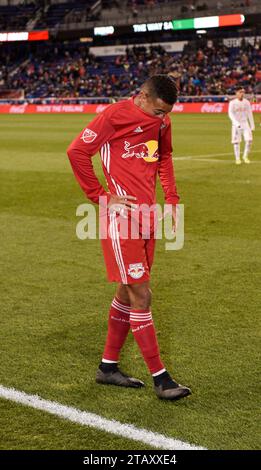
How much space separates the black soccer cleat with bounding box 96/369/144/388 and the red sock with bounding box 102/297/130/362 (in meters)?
0.09

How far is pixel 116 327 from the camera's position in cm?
445

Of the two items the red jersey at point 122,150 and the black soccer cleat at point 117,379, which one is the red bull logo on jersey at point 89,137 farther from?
the black soccer cleat at point 117,379

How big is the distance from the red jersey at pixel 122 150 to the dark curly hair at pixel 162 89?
0.14 metres

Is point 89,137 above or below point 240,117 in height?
above

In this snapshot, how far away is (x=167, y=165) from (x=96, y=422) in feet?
5.60

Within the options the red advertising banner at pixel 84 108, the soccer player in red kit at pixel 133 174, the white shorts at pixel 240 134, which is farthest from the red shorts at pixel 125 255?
the red advertising banner at pixel 84 108

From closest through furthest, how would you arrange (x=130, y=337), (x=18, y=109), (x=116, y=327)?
1. (x=116, y=327)
2. (x=130, y=337)
3. (x=18, y=109)

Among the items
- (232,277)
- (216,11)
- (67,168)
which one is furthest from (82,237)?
(216,11)

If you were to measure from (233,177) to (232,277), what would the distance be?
774 centimetres

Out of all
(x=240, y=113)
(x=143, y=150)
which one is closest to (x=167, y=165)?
(x=143, y=150)

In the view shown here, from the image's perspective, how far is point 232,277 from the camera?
7.12m

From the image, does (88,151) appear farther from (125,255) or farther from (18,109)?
(18,109)

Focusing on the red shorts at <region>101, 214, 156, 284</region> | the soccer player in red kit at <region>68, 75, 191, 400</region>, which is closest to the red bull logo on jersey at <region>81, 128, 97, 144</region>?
the soccer player in red kit at <region>68, 75, 191, 400</region>

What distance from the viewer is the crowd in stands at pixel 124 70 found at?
4844cm
